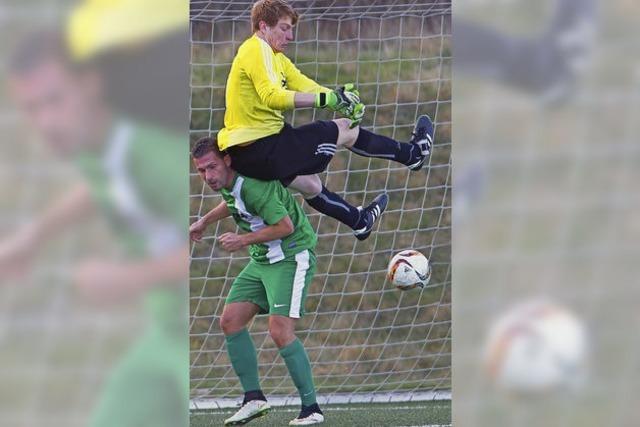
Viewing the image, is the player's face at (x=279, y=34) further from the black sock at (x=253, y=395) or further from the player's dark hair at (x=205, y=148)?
the black sock at (x=253, y=395)

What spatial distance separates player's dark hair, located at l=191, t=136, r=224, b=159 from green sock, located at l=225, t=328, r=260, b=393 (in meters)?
0.80

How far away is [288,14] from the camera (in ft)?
18.7

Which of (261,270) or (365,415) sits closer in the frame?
(261,270)

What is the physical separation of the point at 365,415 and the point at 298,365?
0.56 m

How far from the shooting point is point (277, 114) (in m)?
5.77

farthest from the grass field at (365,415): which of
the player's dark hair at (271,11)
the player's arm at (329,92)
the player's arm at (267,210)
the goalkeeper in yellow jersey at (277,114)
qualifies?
the player's dark hair at (271,11)

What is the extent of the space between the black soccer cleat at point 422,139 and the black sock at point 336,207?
33cm
